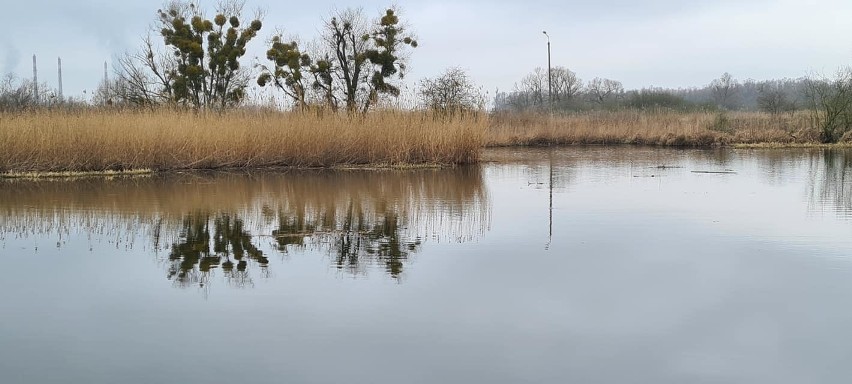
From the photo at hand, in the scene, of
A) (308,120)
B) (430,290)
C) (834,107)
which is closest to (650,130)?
(834,107)

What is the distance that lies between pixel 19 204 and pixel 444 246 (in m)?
6.96

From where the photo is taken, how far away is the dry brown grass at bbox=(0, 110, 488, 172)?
53.6 ft

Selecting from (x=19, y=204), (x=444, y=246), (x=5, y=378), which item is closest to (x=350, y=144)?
(x=19, y=204)

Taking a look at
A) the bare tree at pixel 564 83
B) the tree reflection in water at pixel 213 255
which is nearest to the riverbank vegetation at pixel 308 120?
the tree reflection in water at pixel 213 255

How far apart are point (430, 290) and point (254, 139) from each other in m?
13.4

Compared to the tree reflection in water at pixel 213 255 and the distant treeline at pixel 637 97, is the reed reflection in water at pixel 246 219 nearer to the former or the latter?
the tree reflection in water at pixel 213 255

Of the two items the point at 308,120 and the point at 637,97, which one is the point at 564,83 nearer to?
the point at 637,97

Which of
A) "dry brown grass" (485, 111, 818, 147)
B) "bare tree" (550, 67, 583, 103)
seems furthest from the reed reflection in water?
"bare tree" (550, 67, 583, 103)

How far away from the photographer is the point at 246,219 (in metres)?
8.79

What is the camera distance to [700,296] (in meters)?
5.07

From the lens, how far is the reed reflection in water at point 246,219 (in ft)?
21.3

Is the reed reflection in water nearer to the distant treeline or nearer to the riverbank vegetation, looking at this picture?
the riverbank vegetation

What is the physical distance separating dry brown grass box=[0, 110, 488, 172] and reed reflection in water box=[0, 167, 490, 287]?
245 cm

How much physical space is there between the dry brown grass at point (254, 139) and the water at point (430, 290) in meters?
6.09
